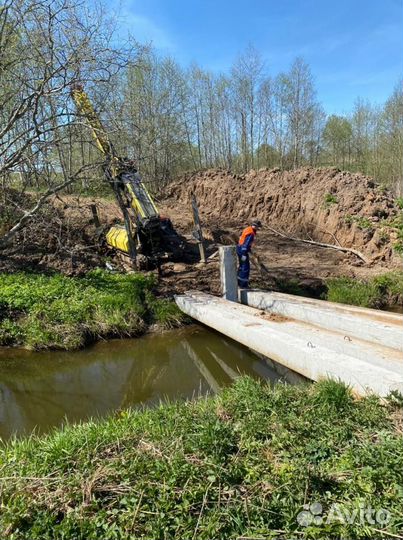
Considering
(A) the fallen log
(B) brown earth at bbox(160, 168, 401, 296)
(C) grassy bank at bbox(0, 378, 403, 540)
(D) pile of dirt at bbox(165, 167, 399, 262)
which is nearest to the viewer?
(C) grassy bank at bbox(0, 378, 403, 540)

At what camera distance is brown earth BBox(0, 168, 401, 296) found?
11.2 m

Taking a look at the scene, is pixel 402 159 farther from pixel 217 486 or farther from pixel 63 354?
pixel 217 486

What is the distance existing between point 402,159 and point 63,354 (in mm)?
26057

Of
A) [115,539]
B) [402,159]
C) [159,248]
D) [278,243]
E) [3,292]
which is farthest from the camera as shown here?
[402,159]

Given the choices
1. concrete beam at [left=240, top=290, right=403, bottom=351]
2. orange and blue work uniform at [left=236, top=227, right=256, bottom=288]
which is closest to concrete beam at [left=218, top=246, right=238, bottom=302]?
concrete beam at [left=240, top=290, right=403, bottom=351]

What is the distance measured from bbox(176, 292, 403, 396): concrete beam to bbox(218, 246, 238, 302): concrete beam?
1139mm

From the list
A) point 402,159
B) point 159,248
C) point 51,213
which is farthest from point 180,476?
point 402,159

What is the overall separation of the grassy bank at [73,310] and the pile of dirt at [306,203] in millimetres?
7675

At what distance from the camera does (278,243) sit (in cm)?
1551

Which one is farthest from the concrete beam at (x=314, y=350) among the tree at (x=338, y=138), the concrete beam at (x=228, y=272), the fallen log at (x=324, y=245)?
the tree at (x=338, y=138)

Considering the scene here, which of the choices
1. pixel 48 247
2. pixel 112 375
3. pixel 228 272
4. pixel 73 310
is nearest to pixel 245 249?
pixel 228 272

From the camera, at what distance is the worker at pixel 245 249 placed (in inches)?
380

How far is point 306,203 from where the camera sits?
1700 cm

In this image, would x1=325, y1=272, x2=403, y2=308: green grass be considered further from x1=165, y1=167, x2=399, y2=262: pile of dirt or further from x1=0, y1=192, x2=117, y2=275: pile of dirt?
x1=0, y1=192, x2=117, y2=275: pile of dirt
